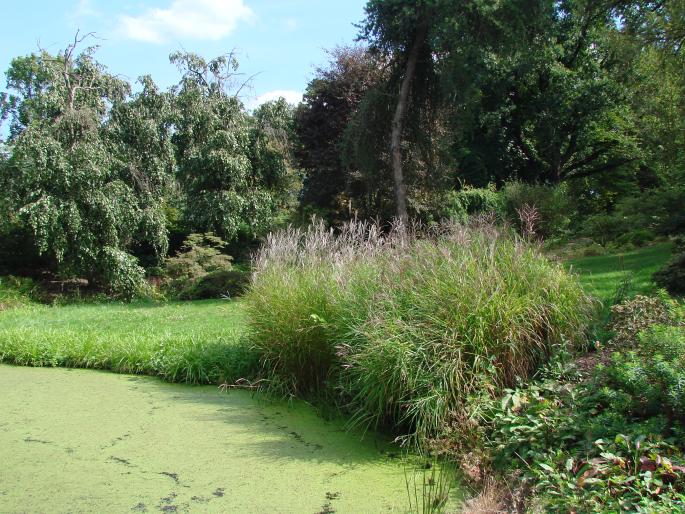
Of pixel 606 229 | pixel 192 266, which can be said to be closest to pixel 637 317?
pixel 606 229

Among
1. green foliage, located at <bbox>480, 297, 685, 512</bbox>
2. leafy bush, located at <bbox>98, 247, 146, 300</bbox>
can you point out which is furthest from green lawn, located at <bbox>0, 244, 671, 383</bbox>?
leafy bush, located at <bbox>98, 247, 146, 300</bbox>

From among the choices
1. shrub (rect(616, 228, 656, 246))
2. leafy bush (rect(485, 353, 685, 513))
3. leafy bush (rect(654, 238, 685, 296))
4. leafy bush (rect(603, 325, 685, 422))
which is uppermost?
shrub (rect(616, 228, 656, 246))

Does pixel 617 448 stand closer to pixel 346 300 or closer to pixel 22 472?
pixel 346 300

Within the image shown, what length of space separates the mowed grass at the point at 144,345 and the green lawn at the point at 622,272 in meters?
4.05

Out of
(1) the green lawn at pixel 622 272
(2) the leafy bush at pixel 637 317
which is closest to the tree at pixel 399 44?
(1) the green lawn at pixel 622 272

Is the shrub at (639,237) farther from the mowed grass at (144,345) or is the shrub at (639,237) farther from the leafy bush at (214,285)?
the leafy bush at (214,285)

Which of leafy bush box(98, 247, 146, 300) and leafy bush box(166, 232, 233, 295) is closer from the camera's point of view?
leafy bush box(98, 247, 146, 300)

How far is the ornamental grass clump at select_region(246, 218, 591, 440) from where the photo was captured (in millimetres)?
4555

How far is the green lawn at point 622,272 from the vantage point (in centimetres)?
629

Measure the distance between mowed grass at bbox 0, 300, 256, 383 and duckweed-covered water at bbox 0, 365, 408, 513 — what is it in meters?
0.56

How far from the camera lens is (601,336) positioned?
5.23 metres

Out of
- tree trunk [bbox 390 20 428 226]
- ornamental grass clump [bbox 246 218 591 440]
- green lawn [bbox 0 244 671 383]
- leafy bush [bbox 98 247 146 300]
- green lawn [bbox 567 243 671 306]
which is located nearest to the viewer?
ornamental grass clump [bbox 246 218 591 440]

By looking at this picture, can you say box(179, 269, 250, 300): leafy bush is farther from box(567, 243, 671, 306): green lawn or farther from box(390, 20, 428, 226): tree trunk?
box(567, 243, 671, 306): green lawn

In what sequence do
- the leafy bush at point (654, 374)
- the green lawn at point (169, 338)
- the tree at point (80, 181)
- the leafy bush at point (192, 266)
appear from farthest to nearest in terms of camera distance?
the leafy bush at point (192, 266) < the tree at point (80, 181) < the green lawn at point (169, 338) < the leafy bush at point (654, 374)
